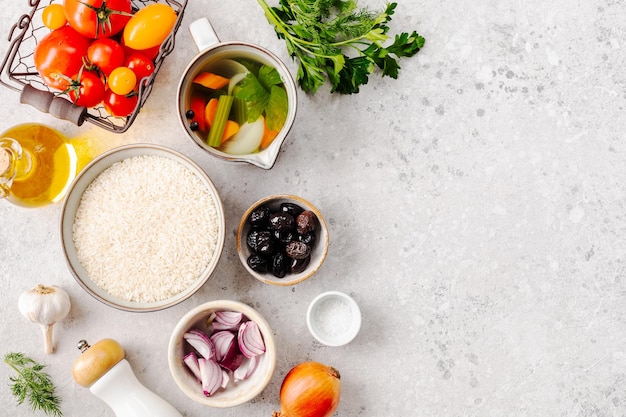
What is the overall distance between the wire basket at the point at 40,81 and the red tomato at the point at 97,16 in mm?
113

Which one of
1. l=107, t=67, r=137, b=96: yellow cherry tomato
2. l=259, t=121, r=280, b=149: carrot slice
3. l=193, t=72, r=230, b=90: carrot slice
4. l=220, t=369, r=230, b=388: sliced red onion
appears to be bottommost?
l=220, t=369, r=230, b=388: sliced red onion

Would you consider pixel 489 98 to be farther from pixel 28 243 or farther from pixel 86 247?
pixel 28 243

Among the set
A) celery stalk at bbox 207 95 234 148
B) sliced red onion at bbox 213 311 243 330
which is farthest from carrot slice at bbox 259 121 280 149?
sliced red onion at bbox 213 311 243 330

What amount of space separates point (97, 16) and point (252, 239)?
25.0 inches

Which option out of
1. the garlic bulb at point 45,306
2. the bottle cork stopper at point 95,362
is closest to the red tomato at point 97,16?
the garlic bulb at point 45,306

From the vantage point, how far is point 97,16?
1346 mm

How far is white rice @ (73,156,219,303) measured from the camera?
1458 millimetres

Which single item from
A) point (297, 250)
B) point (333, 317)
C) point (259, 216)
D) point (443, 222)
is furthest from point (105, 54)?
point (443, 222)

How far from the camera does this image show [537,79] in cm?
163

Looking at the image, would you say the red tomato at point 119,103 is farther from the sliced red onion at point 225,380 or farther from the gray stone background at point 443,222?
the sliced red onion at point 225,380

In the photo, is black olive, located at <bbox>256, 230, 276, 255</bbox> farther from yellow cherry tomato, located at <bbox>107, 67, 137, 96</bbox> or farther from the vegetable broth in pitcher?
yellow cherry tomato, located at <bbox>107, 67, 137, 96</bbox>

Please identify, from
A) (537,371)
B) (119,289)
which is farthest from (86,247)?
(537,371)

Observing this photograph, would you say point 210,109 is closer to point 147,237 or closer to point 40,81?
point 147,237

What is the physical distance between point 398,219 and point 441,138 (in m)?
0.25
